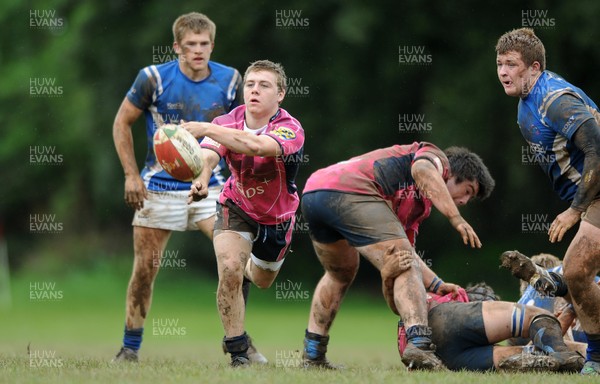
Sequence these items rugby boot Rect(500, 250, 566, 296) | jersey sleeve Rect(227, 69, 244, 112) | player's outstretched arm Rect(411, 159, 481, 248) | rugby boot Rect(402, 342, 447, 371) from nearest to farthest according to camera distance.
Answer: rugby boot Rect(402, 342, 447, 371), player's outstretched arm Rect(411, 159, 481, 248), rugby boot Rect(500, 250, 566, 296), jersey sleeve Rect(227, 69, 244, 112)

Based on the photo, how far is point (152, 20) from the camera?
19.3 meters

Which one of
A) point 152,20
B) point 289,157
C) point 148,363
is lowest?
point 148,363

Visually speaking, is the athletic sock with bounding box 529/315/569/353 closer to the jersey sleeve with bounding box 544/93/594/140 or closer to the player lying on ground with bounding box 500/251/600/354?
the player lying on ground with bounding box 500/251/600/354

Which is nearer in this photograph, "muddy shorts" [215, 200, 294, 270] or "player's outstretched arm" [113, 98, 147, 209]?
"muddy shorts" [215, 200, 294, 270]

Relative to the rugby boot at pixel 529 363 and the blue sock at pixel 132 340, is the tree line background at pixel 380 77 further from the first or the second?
the rugby boot at pixel 529 363

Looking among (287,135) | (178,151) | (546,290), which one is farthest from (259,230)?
(546,290)

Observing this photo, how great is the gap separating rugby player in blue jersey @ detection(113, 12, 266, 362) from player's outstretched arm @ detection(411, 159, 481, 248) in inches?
91.4

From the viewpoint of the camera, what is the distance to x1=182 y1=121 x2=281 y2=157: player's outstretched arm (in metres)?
7.03


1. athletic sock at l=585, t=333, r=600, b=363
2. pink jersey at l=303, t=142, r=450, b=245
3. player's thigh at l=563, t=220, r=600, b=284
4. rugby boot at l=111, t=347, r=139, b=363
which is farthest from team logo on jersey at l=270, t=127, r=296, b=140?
athletic sock at l=585, t=333, r=600, b=363

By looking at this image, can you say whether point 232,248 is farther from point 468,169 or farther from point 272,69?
point 468,169

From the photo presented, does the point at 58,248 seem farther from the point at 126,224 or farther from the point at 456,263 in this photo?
the point at 456,263

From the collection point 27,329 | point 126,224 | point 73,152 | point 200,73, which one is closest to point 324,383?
point 200,73

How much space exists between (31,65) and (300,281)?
9.65 m

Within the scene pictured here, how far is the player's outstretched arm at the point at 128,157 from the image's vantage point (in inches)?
348
